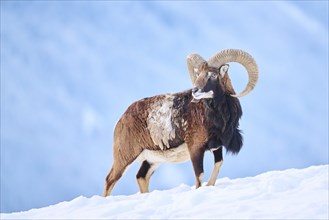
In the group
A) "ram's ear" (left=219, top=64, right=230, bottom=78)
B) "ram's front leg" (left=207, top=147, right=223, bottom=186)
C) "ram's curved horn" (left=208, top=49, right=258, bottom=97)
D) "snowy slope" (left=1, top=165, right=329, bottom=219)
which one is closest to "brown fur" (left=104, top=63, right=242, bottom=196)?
"ram's front leg" (left=207, top=147, right=223, bottom=186)

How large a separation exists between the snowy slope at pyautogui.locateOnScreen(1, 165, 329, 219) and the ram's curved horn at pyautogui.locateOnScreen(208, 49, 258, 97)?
356 centimetres

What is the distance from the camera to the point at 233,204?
10812mm

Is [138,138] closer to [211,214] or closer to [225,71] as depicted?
[225,71]

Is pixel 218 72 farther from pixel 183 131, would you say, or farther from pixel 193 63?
pixel 183 131

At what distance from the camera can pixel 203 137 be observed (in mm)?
15336

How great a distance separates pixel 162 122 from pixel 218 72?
5.71 feet

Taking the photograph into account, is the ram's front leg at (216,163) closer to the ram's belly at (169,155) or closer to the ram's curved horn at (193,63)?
the ram's belly at (169,155)

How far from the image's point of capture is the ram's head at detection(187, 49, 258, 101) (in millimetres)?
15555

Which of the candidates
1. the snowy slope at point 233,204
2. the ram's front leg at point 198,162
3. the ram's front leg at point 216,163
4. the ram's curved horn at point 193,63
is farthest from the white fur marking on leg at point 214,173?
the snowy slope at point 233,204

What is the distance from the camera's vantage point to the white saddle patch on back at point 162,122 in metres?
16.0

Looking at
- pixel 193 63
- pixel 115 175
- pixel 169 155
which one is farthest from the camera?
pixel 115 175

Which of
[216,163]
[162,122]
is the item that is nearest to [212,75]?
[162,122]

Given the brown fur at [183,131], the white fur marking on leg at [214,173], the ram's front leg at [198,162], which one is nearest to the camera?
the ram's front leg at [198,162]

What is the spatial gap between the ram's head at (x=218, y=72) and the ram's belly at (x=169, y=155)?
123cm
